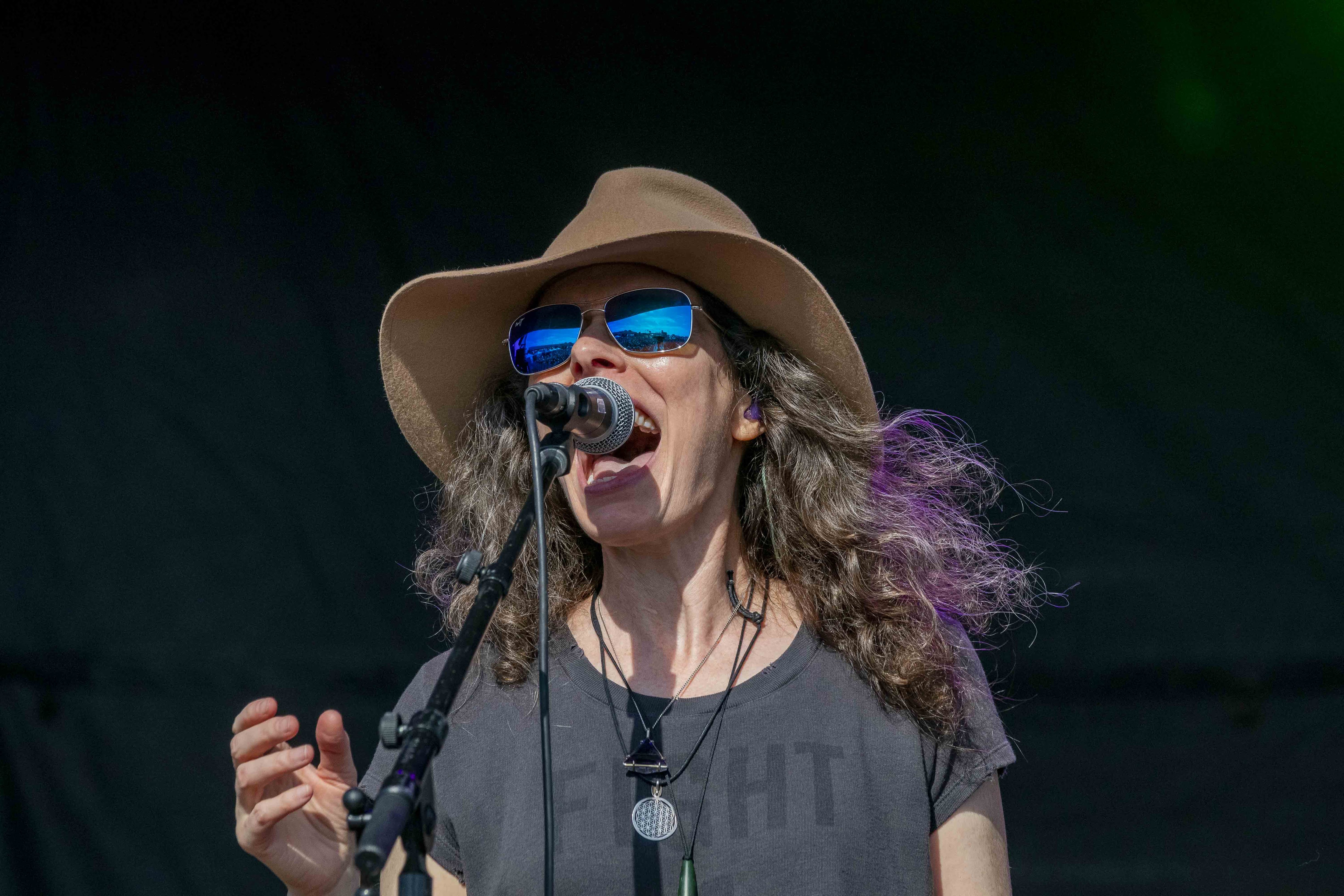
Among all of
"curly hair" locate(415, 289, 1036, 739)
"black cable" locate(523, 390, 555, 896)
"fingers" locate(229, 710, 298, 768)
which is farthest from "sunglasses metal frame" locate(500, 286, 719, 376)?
"fingers" locate(229, 710, 298, 768)

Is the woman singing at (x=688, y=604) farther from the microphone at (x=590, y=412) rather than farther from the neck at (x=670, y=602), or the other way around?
the microphone at (x=590, y=412)

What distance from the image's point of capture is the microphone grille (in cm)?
165

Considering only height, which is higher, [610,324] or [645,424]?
[610,324]

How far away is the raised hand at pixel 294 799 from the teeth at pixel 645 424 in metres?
0.73

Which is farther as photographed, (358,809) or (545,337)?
(545,337)

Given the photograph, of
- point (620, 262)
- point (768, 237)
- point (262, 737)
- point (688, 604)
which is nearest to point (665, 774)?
point (688, 604)

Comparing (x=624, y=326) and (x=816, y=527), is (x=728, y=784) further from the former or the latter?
(x=624, y=326)

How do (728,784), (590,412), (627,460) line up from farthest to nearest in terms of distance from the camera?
(627,460) < (728,784) < (590,412)

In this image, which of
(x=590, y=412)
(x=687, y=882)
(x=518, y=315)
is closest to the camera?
(x=590, y=412)

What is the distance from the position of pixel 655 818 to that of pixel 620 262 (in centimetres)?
106

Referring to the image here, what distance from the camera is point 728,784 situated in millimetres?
1800

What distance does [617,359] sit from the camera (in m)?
2.01

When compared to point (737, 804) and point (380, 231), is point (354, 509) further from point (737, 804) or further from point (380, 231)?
point (737, 804)

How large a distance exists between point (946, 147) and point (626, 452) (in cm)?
153
